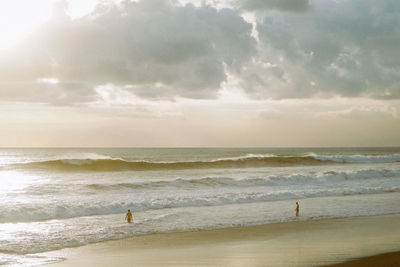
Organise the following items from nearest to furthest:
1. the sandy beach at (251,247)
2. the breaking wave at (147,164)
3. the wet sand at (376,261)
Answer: the wet sand at (376,261) → the sandy beach at (251,247) → the breaking wave at (147,164)

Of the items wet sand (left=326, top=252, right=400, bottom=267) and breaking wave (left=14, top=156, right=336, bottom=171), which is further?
breaking wave (left=14, top=156, right=336, bottom=171)

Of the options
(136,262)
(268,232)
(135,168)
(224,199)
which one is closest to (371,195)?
(224,199)

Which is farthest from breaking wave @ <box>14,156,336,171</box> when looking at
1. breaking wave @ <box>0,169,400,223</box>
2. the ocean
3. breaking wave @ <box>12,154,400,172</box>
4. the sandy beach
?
the sandy beach

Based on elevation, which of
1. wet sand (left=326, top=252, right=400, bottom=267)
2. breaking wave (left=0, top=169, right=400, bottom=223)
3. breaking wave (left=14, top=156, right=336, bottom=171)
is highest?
breaking wave (left=14, top=156, right=336, bottom=171)

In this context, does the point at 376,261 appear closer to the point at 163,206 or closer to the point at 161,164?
the point at 163,206

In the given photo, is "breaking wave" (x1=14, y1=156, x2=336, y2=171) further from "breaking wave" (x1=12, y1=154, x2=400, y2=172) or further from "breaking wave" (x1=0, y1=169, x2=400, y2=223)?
"breaking wave" (x1=0, y1=169, x2=400, y2=223)

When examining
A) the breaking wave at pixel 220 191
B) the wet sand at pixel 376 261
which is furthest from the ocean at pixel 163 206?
the wet sand at pixel 376 261

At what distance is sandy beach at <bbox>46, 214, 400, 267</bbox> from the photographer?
34.3 feet

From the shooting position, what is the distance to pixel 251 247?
12.0 meters

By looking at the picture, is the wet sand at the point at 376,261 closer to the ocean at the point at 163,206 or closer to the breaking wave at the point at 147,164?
the ocean at the point at 163,206

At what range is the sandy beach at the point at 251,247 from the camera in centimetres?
1046

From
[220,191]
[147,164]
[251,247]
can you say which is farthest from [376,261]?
[147,164]

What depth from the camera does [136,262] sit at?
10.4m

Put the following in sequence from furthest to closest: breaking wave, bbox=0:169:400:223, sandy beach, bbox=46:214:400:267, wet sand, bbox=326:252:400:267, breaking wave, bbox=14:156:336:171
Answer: breaking wave, bbox=14:156:336:171 < breaking wave, bbox=0:169:400:223 < sandy beach, bbox=46:214:400:267 < wet sand, bbox=326:252:400:267
